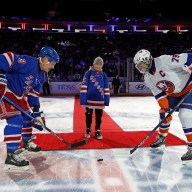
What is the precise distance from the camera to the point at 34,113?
3197 millimetres

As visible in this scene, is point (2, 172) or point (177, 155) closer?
point (2, 172)

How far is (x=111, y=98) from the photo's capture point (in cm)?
1135

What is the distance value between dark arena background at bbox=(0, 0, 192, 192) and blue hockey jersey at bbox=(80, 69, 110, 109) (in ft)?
1.76

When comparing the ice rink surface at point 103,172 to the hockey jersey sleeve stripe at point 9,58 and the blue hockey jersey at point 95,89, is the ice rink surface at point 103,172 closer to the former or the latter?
the blue hockey jersey at point 95,89

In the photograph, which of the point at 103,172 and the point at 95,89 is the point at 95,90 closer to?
the point at 95,89

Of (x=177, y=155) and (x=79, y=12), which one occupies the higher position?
(x=79, y=12)

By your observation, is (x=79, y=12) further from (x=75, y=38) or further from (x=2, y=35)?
(x=2, y=35)

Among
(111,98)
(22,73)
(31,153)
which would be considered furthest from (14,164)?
(111,98)

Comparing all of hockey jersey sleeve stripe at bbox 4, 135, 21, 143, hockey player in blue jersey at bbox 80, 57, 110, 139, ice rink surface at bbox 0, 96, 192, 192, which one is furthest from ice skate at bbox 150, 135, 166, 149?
hockey jersey sleeve stripe at bbox 4, 135, 21, 143

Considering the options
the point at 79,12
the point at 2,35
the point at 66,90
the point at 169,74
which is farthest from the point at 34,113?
the point at 79,12

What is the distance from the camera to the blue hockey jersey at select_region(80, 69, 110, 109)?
4.14m

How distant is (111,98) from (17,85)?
8.58m

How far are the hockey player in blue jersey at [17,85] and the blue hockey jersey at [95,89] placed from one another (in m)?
1.01

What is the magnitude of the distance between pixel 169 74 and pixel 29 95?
1649mm
